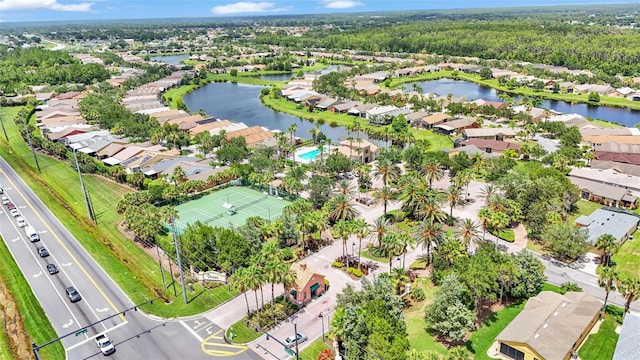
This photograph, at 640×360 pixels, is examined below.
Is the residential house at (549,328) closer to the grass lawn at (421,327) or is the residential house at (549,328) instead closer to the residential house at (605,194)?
the grass lawn at (421,327)

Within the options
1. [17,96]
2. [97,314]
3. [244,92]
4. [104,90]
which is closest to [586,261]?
[97,314]

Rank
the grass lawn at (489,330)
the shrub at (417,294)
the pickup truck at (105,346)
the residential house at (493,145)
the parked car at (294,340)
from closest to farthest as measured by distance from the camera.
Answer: the pickup truck at (105,346) < the grass lawn at (489,330) < the parked car at (294,340) < the shrub at (417,294) < the residential house at (493,145)

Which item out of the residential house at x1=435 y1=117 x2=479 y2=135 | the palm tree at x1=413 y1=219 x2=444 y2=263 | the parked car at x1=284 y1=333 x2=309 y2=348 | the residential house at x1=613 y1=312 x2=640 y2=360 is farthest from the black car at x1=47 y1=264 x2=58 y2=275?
the residential house at x1=435 y1=117 x2=479 y2=135

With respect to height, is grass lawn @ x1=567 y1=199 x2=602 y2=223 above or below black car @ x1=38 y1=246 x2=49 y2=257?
below

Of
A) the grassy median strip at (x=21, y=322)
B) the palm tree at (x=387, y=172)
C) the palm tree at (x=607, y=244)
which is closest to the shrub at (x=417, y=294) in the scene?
the palm tree at (x=607, y=244)

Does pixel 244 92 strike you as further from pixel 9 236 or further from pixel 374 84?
pixel 9 236

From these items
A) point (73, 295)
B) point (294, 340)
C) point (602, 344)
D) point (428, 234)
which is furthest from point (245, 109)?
point (602, 344)

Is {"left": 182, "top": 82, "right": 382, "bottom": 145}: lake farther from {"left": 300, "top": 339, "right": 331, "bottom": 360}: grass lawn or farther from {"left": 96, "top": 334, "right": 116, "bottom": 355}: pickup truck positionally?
{"left": 96, "top": 334, "right": 116, "bottom": 355}: pickup truck
